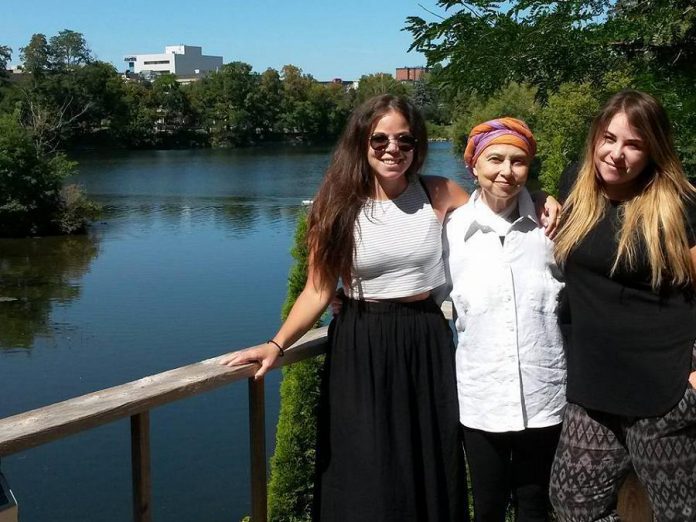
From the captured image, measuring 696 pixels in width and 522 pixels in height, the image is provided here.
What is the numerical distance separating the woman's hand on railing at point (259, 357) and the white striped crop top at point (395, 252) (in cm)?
25

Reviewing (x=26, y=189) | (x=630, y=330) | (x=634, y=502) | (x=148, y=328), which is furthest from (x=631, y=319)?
(x=26, y=189)

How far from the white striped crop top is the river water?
6721mm

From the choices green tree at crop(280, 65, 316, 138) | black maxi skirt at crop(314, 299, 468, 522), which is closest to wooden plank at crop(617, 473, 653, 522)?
black maxi skirt at crop(314, 299, 468, 522)

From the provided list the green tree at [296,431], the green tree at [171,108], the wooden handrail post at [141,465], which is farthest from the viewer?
the green tree at [171,108]

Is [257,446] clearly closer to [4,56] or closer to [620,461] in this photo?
[620,461]

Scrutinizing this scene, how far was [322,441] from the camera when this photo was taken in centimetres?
215

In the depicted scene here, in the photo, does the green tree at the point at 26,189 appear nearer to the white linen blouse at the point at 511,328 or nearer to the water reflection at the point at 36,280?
the water reflection at the point at 36,280

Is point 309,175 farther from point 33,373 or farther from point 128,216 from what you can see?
point 33,373

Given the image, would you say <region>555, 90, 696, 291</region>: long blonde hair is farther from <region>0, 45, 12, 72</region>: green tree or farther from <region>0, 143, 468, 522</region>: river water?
<region>0, 45, 12, 72</region>: green tree

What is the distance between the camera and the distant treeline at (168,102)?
6197 centimetres

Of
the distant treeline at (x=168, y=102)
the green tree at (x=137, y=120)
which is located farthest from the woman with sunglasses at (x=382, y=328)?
the green tree at (x=137, y=120)

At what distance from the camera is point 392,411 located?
2.06 meters

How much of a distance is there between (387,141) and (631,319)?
2.23ft

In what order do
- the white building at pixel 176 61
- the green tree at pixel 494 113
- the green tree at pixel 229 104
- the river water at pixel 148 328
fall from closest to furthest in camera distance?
1. the green tree at pixel 494 113
2. the river water at pixel 148 328
3. the green tree at pixel 229 104
4. the white building at pixel 176 61
